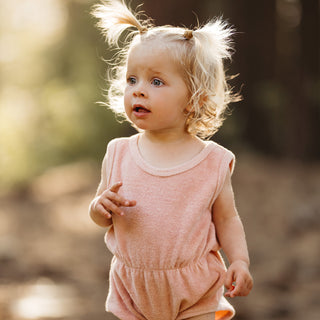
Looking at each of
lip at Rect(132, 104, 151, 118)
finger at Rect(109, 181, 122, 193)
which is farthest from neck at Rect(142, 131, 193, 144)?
finger at Rect(109, 181, 122, 193)

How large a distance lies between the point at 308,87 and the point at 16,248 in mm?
4798

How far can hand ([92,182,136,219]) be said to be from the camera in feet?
6.87

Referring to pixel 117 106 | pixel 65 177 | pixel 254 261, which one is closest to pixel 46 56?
pixel 65 177

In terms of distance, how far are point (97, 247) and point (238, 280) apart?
598 centimetres

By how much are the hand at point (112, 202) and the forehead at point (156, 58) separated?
16.8 inches

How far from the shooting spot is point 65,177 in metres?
11.6

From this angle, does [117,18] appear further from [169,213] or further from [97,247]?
[97,247]

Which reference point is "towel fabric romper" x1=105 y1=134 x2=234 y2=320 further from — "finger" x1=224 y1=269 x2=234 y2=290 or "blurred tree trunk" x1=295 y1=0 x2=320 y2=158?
"blurred tree trunk" x1=295 y1=0 x2=320 y2=158

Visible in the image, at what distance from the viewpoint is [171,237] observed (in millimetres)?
2162

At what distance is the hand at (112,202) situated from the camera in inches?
82.4

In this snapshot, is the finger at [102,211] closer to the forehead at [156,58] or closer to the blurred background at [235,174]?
the forehead at [156,58]

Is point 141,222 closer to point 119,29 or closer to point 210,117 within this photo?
point 210,117

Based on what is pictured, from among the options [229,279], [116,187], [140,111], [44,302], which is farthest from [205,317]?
[44,302]

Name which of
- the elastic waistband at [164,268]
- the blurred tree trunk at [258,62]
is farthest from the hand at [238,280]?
the blurred tree trunk at [258,62]
